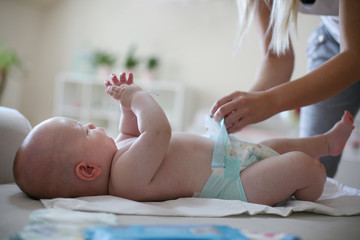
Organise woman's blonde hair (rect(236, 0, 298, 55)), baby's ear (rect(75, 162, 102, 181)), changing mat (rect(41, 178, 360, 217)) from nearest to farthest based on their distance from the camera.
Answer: changing mat (rect(41, 178, 360, 217))
baby's ear (rect(75, 162, 102, 181))
woman's blonde hair (rect(236, 0, 298, 55))

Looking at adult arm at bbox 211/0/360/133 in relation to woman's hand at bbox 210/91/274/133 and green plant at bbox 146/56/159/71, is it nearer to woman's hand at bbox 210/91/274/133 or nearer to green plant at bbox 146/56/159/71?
woman's hand at bbox 210/91/274/133

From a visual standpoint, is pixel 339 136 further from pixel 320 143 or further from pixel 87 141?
pixel 87 141

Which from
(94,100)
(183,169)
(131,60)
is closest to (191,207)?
(183,169)

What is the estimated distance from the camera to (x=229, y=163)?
1.02 meters

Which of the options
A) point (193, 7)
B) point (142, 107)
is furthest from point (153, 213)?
point (193, 7)

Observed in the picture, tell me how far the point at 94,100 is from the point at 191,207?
3708 millimetres

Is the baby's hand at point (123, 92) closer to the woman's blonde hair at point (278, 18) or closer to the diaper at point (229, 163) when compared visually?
the diaper at point (229, 163)

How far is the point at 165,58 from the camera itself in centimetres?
416

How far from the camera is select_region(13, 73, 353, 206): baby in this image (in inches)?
35.7

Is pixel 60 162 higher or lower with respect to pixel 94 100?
higher

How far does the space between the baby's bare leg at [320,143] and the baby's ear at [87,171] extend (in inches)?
24.1

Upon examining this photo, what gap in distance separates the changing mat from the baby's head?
55 mm

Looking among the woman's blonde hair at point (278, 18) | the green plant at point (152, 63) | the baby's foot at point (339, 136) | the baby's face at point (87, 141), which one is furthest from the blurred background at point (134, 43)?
the baby's face at point (87, 141)

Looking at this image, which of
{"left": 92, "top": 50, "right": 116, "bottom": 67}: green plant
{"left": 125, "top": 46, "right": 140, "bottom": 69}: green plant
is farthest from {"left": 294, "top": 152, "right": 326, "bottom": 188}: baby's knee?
{"left": 92, "top": 50, "right": 116, "bottom": 67}: green plant
